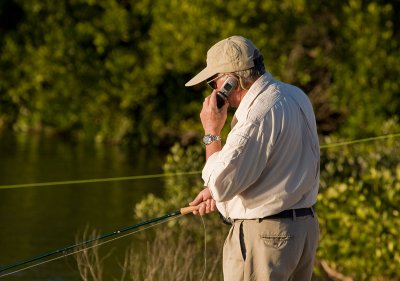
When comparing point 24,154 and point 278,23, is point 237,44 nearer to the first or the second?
point 278,23

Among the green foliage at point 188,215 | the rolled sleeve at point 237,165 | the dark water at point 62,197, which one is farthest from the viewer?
the dark water at point 62,197

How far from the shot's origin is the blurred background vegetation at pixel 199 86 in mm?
8906

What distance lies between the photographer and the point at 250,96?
4898 millimetres

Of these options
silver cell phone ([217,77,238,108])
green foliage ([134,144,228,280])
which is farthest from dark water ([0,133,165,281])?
silver cell phone ([217,77,238,108])

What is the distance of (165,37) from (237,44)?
43.6ft

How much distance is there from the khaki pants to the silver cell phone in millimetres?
484

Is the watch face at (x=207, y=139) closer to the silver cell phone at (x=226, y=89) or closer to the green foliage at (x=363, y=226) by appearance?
the silver cell phone at (x=226, y=89)

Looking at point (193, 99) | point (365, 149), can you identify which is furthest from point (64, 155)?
point (365, 149)

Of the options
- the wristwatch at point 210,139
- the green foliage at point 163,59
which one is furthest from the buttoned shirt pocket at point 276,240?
the green foliage at point 163,59

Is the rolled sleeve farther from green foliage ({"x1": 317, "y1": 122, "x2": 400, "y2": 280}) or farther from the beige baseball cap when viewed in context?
green foliage ({"x1": 317, "y1": 122, "x2": 400, "y2": 280})

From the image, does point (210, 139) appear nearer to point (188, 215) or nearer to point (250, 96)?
point (250, 96)

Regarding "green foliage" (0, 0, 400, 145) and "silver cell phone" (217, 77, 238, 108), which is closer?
"silver cell phone" (217, 77, 238, 108)

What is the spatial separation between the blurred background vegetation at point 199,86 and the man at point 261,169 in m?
3.64

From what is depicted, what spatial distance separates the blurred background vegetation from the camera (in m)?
8.91
